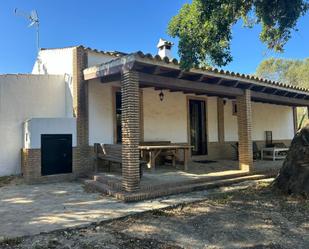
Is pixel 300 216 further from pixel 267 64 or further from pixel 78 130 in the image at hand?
pixel 267 64

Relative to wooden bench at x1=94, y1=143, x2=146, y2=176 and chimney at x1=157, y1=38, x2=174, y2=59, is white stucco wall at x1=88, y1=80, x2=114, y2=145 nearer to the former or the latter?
wooden bench at x1=94, y1=143, x2=146, y2=176

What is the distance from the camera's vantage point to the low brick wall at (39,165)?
9641 millimetres

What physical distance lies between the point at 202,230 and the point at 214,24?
424 centimetres

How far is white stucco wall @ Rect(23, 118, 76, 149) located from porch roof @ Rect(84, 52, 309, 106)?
159cm

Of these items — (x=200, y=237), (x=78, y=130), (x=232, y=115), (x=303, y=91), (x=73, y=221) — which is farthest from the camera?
(x=232, y=115)

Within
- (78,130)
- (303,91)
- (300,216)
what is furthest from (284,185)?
(303,91)

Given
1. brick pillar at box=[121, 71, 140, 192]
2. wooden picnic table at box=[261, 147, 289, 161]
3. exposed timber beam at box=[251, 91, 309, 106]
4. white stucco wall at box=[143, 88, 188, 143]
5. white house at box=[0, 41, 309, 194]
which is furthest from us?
wooden picnic table at box=[261, 147, 289, 161]

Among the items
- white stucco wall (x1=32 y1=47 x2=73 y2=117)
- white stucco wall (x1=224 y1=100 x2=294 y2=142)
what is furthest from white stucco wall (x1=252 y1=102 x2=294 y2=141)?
white stucco wall (x1=32 y1=47 x2=73 y2=117)

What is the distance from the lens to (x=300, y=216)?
589cm

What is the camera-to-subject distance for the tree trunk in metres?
7.31

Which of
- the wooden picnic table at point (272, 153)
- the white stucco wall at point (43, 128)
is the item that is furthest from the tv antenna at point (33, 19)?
the wooden picnic table at point (272, 153)

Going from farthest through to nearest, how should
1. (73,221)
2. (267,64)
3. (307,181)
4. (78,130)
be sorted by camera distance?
(267,64), (78,130), (307,181), (73,221)

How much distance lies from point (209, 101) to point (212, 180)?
5608 millimetres

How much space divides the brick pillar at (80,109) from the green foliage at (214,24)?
4142 millimetres
